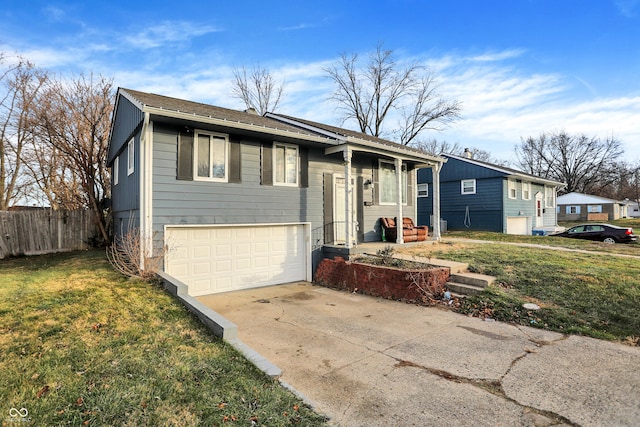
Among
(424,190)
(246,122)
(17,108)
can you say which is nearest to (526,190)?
(424,190)

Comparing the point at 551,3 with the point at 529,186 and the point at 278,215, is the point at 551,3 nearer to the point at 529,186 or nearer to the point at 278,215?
the point at 278,215

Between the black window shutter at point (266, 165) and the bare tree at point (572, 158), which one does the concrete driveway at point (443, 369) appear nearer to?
the black window shutter at point (266, 165)

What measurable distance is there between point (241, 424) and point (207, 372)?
99 centimetres

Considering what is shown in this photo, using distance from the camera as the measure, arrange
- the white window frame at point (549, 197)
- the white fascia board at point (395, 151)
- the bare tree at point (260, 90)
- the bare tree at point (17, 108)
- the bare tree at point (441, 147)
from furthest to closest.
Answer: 1. the bare tree at point (441, 147)
2. the bare tree at point (260, 90)
3. the white window frame at point (549, 197)
4. the bare tree at point (17, 108)
5. the white fascia board at point (395, 151)

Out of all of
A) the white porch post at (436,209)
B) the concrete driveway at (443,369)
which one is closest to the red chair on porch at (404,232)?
the white porch post at (436,209)

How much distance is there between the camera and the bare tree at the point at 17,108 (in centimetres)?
1566

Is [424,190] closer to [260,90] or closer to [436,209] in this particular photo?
[436,209]

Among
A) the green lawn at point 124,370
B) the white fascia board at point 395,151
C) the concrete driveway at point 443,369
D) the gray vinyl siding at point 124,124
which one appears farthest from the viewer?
the white fascia board at point 395,151

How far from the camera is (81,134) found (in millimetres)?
14367

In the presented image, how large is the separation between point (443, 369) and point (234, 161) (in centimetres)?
712

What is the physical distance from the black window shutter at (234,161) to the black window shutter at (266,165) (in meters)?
0.70

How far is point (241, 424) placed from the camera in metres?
2.70

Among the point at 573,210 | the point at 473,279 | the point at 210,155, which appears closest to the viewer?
the point at 473,279

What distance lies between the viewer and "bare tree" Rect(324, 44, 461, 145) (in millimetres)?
28234
